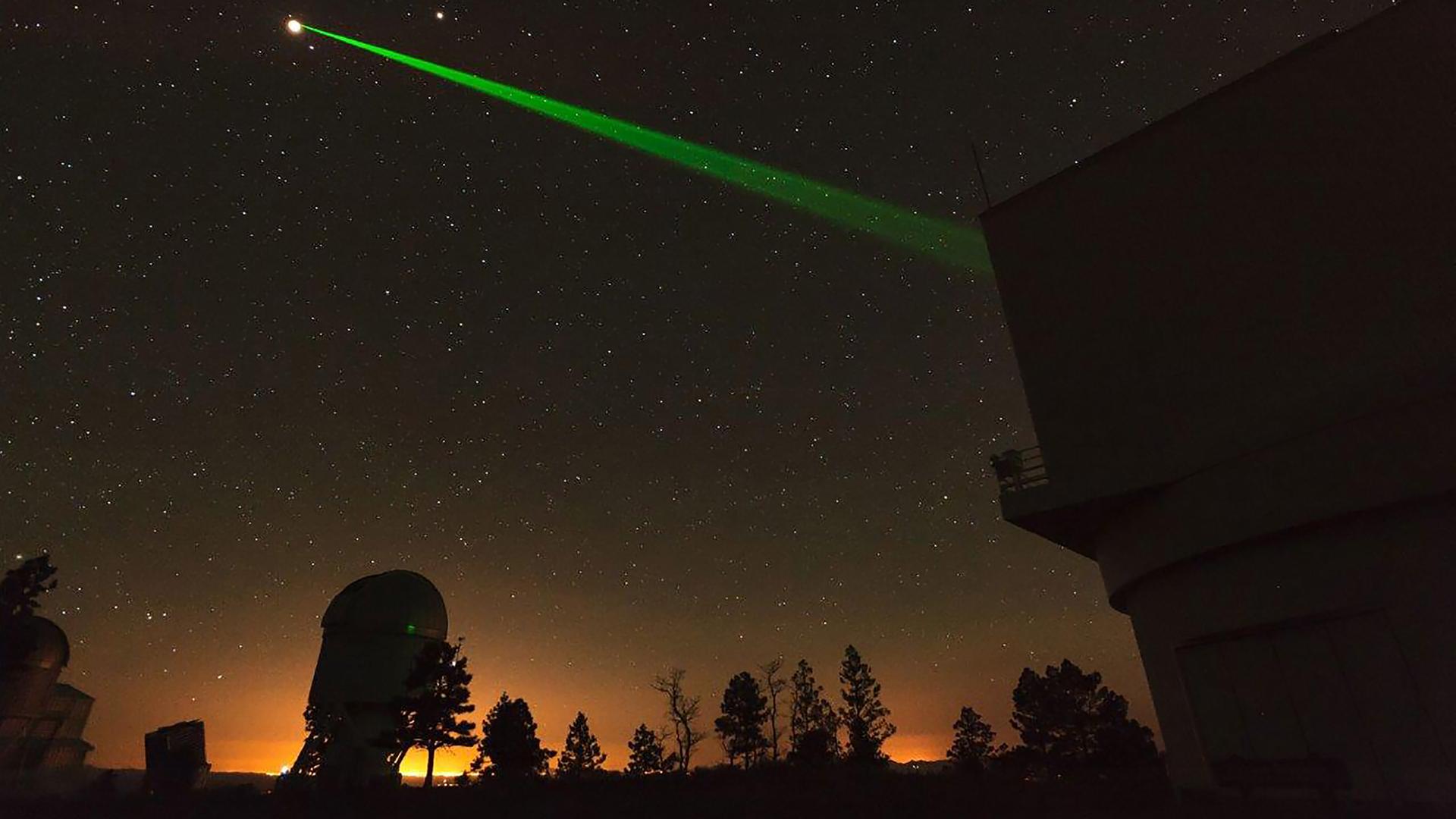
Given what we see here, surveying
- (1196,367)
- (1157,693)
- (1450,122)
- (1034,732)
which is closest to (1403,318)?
(1196,367)

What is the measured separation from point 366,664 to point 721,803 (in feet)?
80.2

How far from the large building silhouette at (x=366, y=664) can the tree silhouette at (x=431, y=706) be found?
0.64 metres

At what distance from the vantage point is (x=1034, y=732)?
52.1 metres

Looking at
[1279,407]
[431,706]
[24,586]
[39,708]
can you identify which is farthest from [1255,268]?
[39,708]

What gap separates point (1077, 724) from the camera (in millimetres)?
49906

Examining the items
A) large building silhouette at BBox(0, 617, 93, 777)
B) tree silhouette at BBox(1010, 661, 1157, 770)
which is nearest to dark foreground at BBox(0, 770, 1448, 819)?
large building silhouette at BBox(0, 617, 93, 777)

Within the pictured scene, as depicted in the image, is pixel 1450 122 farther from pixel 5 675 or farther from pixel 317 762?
pixel 5 675

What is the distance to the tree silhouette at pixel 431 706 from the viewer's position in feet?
95.3

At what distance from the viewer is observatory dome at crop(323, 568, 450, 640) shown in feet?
101

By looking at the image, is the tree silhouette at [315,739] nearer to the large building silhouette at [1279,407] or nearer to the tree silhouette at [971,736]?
the large building silhouette at [1279,407]

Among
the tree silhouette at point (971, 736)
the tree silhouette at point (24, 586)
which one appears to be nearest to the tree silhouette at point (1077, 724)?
→ the tree silhouette at point (971, 736)

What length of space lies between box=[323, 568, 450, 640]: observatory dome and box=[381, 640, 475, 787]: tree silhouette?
1.87m

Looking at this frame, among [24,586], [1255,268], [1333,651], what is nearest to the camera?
[1333,651]

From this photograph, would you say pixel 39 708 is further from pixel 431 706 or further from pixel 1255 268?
pixel 1255 268
